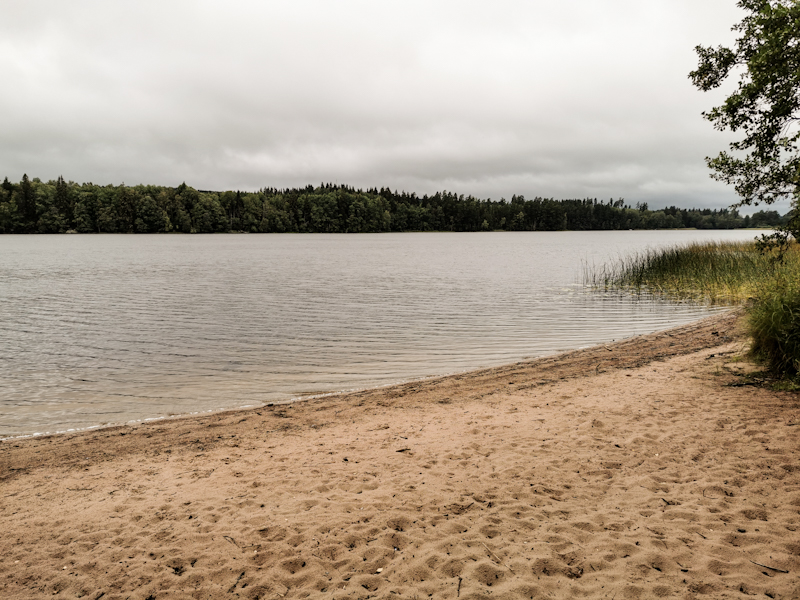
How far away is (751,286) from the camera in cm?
2100

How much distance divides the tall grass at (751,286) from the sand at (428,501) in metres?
1.09

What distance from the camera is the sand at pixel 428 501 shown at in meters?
4.27

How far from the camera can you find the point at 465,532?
4.90 metres

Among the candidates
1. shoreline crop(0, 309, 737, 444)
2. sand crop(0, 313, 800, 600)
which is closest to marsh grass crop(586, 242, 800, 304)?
shoreline crop(0, 309, 737, 444)

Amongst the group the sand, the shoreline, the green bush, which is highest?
the green bush

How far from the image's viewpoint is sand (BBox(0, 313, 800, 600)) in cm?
427

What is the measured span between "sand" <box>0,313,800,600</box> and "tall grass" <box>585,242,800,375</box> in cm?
109

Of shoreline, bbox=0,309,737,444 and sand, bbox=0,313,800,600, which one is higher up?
sand, bbox=0,313,800,600

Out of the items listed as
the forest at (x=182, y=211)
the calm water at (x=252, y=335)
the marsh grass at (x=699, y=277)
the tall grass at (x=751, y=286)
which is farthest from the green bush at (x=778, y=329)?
the forest at (x=182, y=211)

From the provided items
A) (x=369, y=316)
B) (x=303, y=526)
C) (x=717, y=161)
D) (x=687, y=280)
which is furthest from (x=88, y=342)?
(x=687, y=280)

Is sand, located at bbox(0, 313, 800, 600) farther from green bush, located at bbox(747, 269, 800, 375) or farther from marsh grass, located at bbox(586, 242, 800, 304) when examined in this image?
marsh grass, located at bbox(586, 242, 800, 304)

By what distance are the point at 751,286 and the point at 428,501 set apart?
71.1 ft

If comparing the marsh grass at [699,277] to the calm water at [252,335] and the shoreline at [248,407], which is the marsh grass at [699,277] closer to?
the calm water at [252,335]

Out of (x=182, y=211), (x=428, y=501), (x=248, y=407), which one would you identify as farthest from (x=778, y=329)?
(x=182, y=211)
